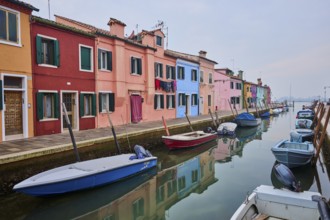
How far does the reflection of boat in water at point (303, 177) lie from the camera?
9.12 metres

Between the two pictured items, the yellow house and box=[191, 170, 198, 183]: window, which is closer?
box=[191, 170, 198, 183]: window

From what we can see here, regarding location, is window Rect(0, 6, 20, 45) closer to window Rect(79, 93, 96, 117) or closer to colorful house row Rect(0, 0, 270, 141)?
colorful house row Rect(0, 0, 270, 141)

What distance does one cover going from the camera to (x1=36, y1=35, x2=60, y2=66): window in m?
12.2

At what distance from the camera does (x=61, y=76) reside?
13.0m

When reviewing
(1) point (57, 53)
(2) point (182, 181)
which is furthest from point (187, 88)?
(2) point (182, 181)

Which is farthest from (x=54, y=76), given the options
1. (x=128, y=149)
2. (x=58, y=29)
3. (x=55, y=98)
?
(x=128, y=149)

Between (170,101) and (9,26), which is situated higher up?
(9,26)

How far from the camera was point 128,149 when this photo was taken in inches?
496

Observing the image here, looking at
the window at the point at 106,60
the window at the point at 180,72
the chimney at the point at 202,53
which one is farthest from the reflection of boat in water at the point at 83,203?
the chimney at the point at 202,53

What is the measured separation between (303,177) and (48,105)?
40.0 ft

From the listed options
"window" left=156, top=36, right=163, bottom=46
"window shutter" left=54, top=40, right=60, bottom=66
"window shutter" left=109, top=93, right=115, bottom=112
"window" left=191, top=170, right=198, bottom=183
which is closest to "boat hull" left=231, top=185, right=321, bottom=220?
"window" left=191, top=170, right=198, bottom=183

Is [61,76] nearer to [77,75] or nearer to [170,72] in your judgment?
[77,75]

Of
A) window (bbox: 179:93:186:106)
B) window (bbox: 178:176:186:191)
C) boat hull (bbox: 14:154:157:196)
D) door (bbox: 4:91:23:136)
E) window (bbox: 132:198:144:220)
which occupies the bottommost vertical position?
window (bbox: 132:198:144:220)

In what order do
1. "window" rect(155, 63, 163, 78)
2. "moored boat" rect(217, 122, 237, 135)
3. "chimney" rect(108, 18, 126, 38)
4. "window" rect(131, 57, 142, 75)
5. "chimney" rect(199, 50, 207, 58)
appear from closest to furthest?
"chimney" rect(108, 18, 126, 38)
"window" rect(131, 57, 142, 75)
"window" rect(155, 63, 163, 78)
"moored boat" rect(217, 122, 237, 135)
"chimney" rect(199, 50, 207, 58)
